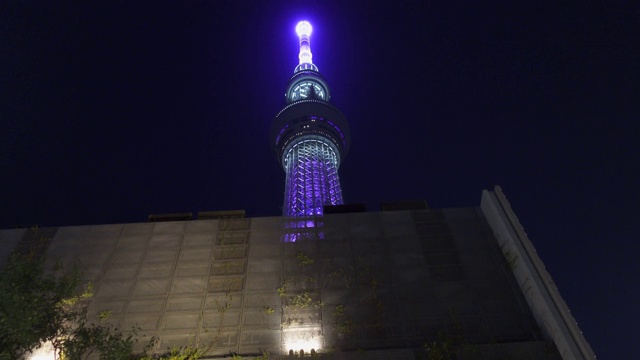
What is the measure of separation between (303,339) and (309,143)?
41573 millimetres

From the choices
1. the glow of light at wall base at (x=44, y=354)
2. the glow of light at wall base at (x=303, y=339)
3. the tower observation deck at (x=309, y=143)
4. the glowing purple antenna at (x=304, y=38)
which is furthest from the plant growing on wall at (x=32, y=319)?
the glowing purple antenna at (x=304, y=38)

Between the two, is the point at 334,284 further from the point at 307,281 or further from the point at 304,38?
the point at 304,38

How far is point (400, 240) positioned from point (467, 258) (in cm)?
320

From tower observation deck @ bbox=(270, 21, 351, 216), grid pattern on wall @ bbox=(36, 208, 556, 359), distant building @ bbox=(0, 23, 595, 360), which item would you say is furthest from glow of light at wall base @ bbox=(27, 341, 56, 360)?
tower observation deck @ bbox=(270, 21, 351, 216)

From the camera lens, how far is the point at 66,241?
2181 cm

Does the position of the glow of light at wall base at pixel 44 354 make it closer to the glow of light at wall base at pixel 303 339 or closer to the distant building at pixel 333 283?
the distant building at pixel 333 283

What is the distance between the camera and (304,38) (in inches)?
3078

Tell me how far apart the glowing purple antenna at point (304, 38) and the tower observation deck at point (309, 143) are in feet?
20.9

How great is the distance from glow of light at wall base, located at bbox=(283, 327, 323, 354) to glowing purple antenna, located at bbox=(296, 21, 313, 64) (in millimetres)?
61733

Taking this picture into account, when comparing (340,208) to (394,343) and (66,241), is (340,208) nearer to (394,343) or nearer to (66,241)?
(394,343)

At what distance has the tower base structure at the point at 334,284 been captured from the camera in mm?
17484

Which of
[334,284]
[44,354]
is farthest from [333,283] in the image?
[44,354]

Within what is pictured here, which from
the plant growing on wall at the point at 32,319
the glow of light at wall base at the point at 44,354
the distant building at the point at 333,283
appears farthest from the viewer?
the distant building at the point at 333,283

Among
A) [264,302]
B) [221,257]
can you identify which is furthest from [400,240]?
[221,257]
